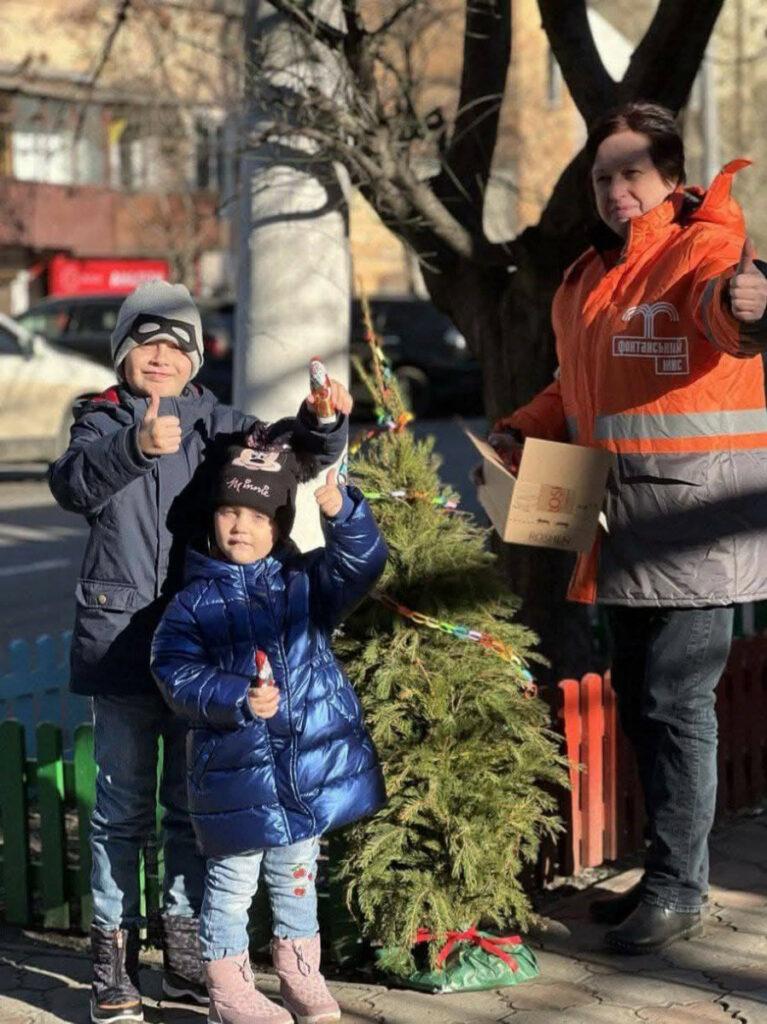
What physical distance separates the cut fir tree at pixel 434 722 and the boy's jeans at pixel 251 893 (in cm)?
20

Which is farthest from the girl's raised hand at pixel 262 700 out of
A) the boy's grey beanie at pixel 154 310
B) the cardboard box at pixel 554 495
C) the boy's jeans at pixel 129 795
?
the boy's grey beanie at pixel 154 310

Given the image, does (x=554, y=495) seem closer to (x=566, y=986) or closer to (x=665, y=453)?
(x=665, y=453)

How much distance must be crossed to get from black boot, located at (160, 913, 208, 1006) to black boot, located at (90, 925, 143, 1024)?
0.37 ft

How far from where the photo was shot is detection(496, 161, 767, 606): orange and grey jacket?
3.93 meters

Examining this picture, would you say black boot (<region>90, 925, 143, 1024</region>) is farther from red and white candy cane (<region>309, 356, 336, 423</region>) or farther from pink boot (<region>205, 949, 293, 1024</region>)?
red and white candy cane (<region>309, 356, 336, 423</region>)

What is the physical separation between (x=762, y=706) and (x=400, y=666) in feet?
6.90

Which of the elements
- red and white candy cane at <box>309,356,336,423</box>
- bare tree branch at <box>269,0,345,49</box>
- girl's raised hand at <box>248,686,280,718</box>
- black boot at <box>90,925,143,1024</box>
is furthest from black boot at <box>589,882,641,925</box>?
bare tree branch at <box>269,0,345,49</box>

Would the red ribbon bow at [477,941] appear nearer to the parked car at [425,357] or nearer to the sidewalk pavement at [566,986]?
the sidewalk pavement at [566,986]

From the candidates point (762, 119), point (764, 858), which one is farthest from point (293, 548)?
point (762, 119)

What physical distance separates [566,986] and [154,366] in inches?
70.3

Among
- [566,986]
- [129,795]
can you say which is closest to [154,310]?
[129,795]

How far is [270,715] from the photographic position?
3547 millimetres

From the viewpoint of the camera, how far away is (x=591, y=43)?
5891mm

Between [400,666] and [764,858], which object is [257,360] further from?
[764,858]
